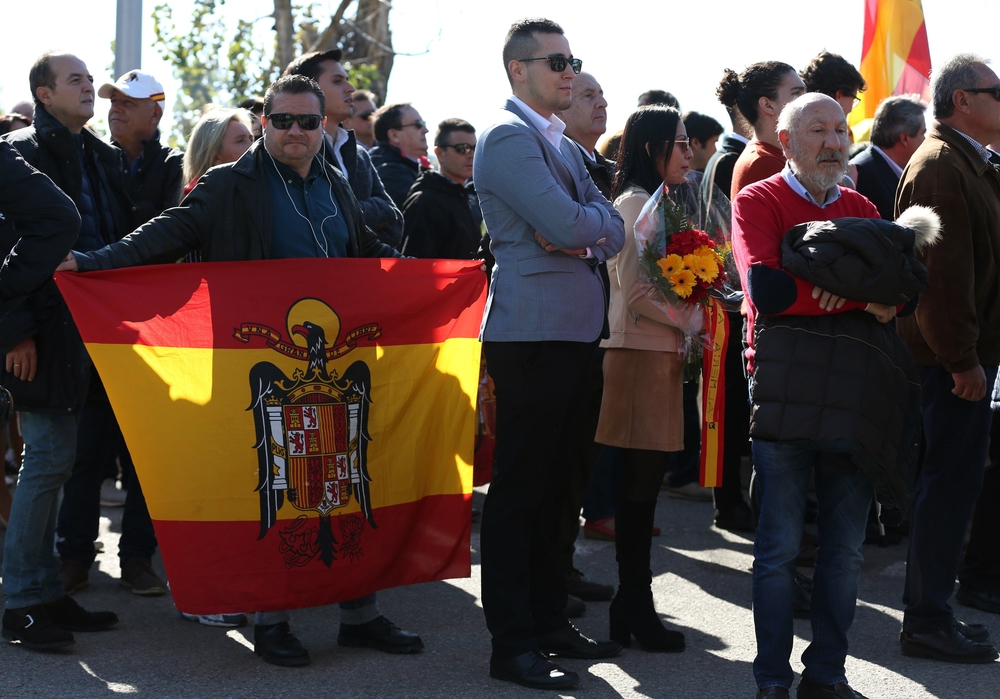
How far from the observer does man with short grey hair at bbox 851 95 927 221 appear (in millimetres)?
6426

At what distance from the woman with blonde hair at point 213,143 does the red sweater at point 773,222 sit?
2.79 meters

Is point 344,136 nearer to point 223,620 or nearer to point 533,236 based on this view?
point 533,236

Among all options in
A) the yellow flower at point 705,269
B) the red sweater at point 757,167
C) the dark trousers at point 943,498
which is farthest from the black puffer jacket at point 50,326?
the dark trousers at point 943,498

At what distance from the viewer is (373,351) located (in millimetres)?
4750

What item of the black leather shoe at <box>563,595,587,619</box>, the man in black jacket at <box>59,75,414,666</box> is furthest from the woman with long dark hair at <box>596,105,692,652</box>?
the man in black jacket at <box>59,75,414,666</box>

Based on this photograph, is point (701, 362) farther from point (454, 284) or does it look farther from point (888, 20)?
point (888, 20)

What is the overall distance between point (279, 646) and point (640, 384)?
184cm

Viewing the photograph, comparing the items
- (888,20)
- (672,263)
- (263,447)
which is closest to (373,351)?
(263,447)

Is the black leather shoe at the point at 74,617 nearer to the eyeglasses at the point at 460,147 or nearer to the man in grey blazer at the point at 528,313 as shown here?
the man in grey blazer at the point at 528,313

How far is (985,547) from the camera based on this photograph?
18.4 ft

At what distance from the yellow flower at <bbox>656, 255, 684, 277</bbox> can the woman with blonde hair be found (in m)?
2.30

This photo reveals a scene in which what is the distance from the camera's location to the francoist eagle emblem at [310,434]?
4.54m

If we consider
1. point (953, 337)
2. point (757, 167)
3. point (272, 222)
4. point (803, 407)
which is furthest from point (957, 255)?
point (272, 222)

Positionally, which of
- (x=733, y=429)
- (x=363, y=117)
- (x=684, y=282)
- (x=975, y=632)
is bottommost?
(x=975, y=632)
